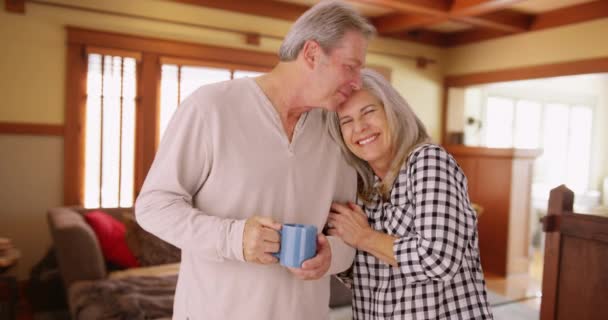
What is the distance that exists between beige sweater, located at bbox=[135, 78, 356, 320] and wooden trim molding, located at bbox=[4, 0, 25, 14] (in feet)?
11.3

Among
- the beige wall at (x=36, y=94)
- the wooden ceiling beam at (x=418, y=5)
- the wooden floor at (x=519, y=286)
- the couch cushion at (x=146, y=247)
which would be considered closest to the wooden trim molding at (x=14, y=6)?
the beige wall at (x=36, y=94)

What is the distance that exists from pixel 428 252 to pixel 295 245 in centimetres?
31

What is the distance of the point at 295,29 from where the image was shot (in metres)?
1.20

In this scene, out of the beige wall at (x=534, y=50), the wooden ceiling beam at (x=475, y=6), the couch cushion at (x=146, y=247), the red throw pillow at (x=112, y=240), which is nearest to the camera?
the red throw pillow at (x=112, y=240)

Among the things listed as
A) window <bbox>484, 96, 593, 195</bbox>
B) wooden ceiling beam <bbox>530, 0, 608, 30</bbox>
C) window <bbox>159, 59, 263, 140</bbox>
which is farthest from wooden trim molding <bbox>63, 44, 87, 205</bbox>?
window <bbox>484, 96, 593, 195</bbox>

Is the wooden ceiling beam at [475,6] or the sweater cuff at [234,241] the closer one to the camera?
the sweater cuff at [234,241]

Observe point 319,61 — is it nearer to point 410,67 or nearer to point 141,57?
point 141,57

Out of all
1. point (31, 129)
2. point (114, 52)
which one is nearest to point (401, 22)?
point (114, 52)

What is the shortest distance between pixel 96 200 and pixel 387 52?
358 cm

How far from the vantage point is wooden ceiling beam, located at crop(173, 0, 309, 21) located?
4602 millimetres

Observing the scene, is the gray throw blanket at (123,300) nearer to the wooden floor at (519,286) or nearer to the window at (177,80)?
the window at (177,80)

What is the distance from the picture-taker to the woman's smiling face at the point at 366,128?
1.29 m

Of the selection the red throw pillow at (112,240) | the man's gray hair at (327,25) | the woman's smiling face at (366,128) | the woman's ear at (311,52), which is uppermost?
the man's gray hair at (327,25)

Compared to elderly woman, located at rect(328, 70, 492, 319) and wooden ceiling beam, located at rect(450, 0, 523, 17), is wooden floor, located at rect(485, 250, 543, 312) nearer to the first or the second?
wooden ceiling beam, located at rect(450, 0, 523, 17)
